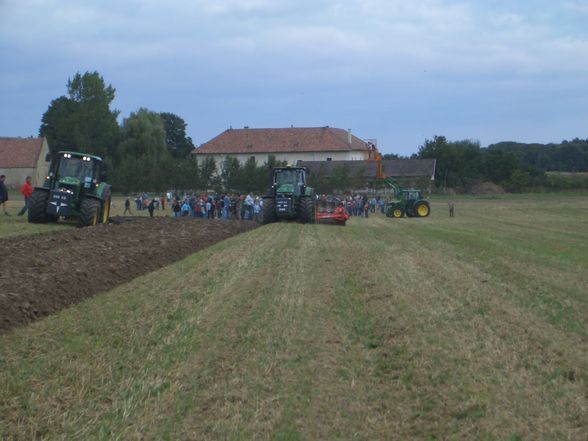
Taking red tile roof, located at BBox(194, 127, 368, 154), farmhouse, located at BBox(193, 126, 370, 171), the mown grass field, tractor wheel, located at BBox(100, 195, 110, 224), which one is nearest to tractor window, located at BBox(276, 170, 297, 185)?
tractor wheel, located at BBox(100, 195, 110, 224)

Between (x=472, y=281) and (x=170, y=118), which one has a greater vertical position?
(x=170, y=118)

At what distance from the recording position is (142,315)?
9484 mm

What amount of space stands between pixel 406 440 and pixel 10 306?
5.56 meters

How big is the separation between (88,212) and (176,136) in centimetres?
9329

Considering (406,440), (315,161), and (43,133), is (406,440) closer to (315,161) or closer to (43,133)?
(315,161)

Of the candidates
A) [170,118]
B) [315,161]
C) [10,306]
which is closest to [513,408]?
[10,306]

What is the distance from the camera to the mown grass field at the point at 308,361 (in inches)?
224

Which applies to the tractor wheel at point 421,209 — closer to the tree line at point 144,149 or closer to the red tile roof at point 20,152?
the tree line at point 144,149

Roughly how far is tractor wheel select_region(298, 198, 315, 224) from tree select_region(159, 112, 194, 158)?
83045 millimetres

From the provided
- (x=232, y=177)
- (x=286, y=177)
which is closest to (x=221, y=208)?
(x=286, y=177)

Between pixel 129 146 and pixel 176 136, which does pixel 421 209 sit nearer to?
pixel 129 146

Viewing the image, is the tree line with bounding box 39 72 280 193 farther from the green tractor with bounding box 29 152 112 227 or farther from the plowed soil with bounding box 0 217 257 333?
the plowed soil with bounding box 0 217 257 333

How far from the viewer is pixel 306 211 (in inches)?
1228

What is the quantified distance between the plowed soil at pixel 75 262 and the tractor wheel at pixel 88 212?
3.73 ft
